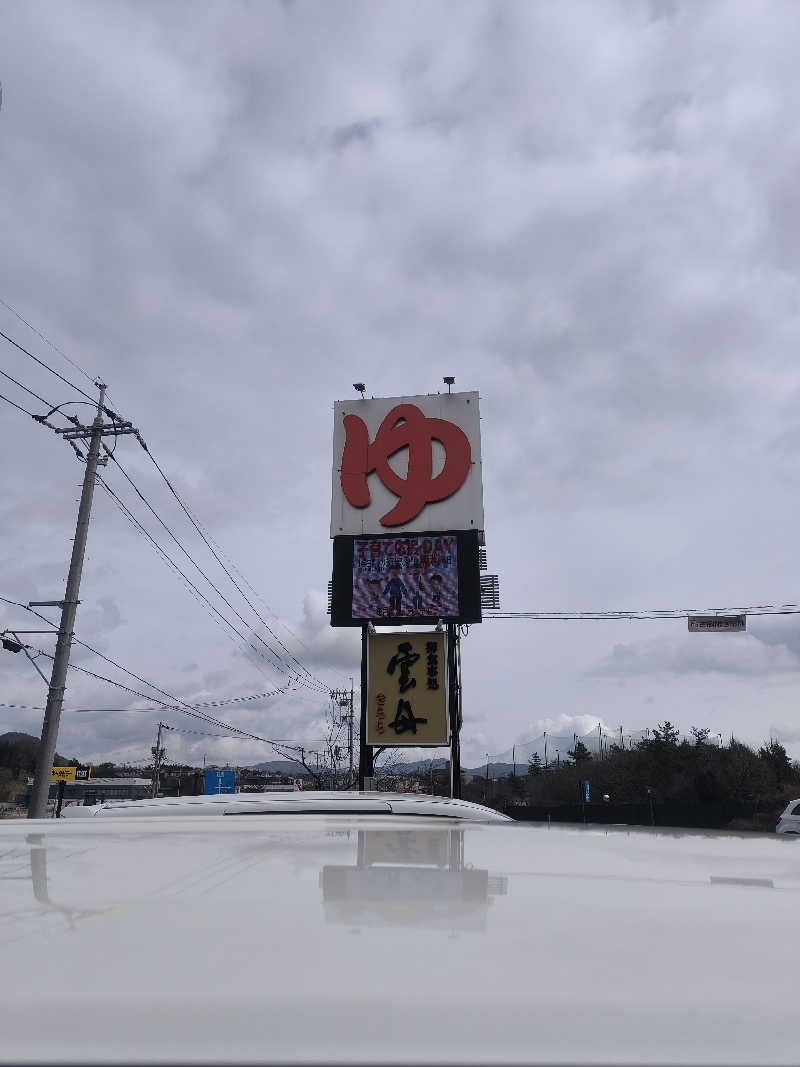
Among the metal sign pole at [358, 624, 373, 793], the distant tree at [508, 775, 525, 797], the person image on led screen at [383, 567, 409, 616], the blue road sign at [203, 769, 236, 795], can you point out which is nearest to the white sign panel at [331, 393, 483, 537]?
the person image on led screen at [383, 567, 409, 616]

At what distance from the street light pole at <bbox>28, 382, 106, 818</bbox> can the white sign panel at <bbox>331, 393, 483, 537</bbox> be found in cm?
874

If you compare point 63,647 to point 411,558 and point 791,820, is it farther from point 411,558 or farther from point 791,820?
point 791,820

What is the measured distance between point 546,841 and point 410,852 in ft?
3.18

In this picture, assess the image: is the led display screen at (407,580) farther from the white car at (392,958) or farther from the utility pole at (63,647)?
the white car at (392,958)

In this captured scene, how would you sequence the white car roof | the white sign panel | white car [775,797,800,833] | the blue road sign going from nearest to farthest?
the white car roof, white car [775,797,800,833], the white sign panel, the blue road sign

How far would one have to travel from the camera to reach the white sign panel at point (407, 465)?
23.1 metres

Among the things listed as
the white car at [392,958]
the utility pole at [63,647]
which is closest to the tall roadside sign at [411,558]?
the utility pole at [63,647]

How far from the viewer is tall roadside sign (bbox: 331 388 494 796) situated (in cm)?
2189

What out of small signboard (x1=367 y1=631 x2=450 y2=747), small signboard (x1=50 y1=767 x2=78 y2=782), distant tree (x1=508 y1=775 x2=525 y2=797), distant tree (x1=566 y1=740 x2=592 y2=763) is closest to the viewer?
small signboard (x1=367 y1=631 x2=450 y2=747)

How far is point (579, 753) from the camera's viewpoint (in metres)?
76.7

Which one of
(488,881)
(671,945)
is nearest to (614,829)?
(488,881)

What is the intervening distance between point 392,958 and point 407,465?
74.2ft

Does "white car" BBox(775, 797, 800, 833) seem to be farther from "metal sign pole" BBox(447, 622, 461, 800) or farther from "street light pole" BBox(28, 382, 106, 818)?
"street light pole" BBox(28, 382, 106, 818)

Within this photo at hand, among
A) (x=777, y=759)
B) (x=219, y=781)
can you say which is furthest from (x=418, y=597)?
(x=777, y=759)
